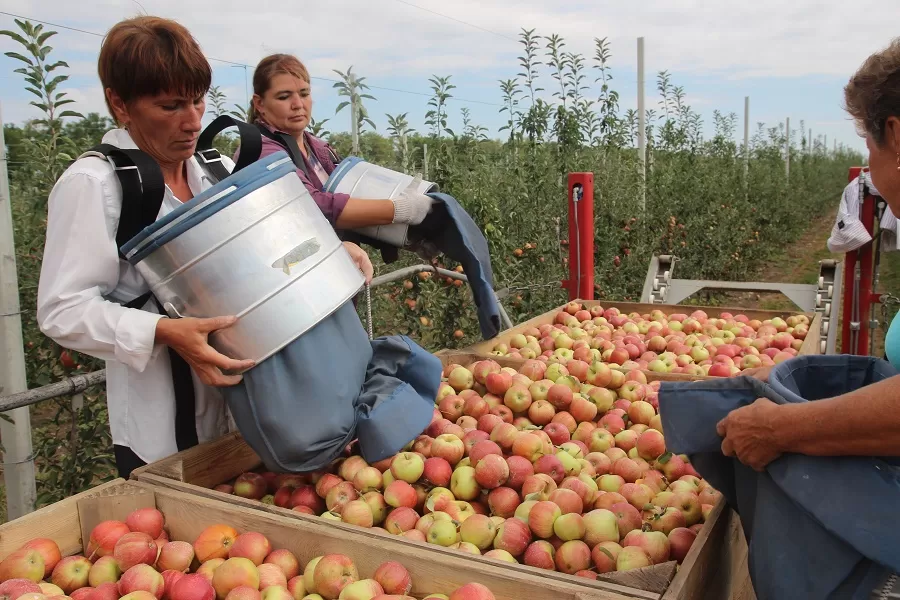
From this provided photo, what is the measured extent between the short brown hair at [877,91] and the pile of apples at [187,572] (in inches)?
45.4

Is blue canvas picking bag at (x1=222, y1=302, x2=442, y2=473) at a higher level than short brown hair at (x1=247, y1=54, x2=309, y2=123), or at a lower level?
lower

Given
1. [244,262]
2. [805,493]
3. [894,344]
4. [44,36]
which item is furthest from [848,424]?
[44,36]

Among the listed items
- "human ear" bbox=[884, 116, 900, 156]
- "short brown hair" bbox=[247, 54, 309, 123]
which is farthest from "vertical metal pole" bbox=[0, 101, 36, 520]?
"human ear" bbox=[884, 116, 900, 156]

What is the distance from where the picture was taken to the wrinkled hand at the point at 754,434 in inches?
51.8

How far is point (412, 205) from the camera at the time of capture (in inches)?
90.0

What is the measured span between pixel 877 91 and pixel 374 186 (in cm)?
146

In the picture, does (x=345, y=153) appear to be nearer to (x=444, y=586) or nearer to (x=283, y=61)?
(x=283, y=61)

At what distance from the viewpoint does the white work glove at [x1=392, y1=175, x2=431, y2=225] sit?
7.41ft

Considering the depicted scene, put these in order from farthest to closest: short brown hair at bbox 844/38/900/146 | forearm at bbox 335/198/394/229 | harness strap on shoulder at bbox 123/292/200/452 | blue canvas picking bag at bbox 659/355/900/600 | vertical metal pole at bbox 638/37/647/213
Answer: vertical metal pole at bbox 638/37/647/213 → forearm at bbox 335/198/394/229 → harness strap on shoulder at bbox 123/292/200/452 → short brown hair at bbox 844/38/900/146 → blue canvas picking bag at bbox 659/355/900/600

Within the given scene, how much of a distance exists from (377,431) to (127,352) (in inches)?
24.8

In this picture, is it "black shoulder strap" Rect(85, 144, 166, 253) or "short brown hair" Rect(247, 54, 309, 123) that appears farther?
"short brown hair" Rect(247, 54, 309, 123)

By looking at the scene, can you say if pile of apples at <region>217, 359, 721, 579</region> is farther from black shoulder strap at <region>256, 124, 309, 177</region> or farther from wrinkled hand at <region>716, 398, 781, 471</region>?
black shoulder strap at <region>256, 124, 309, 177</region>

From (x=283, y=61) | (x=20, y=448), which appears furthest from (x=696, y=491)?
(x=20, y=448)

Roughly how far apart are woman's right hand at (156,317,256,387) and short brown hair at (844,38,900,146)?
1336mm
